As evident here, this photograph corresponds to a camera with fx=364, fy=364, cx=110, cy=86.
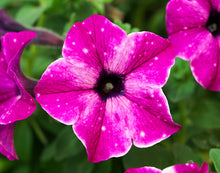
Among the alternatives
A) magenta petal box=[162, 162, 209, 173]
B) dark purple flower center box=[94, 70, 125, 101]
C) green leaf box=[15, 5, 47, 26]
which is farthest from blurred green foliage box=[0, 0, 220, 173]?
dark purple flower center box=[94, 70, 125, 101]

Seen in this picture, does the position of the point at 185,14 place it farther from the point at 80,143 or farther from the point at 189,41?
the point at 80,143

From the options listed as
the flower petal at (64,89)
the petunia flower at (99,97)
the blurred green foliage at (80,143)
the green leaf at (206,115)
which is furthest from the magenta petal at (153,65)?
the green leaf at (206,115)

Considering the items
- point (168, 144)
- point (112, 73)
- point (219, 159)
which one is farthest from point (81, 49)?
point (168, 144)

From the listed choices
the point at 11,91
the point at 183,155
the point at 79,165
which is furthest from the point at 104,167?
the point at 11,91

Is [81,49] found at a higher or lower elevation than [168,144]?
higher

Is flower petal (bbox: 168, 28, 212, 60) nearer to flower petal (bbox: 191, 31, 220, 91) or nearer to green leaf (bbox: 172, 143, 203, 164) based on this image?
flower petal (bbox: 191, 31, 220, 91)

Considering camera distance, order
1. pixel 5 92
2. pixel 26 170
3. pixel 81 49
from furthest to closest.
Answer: pixel 26 170
pixel 5 92
pixel 81 49

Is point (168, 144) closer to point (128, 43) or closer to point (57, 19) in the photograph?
point (128, 43)

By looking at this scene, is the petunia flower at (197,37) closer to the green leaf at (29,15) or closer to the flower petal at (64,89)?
the flower petal at (64,89)
